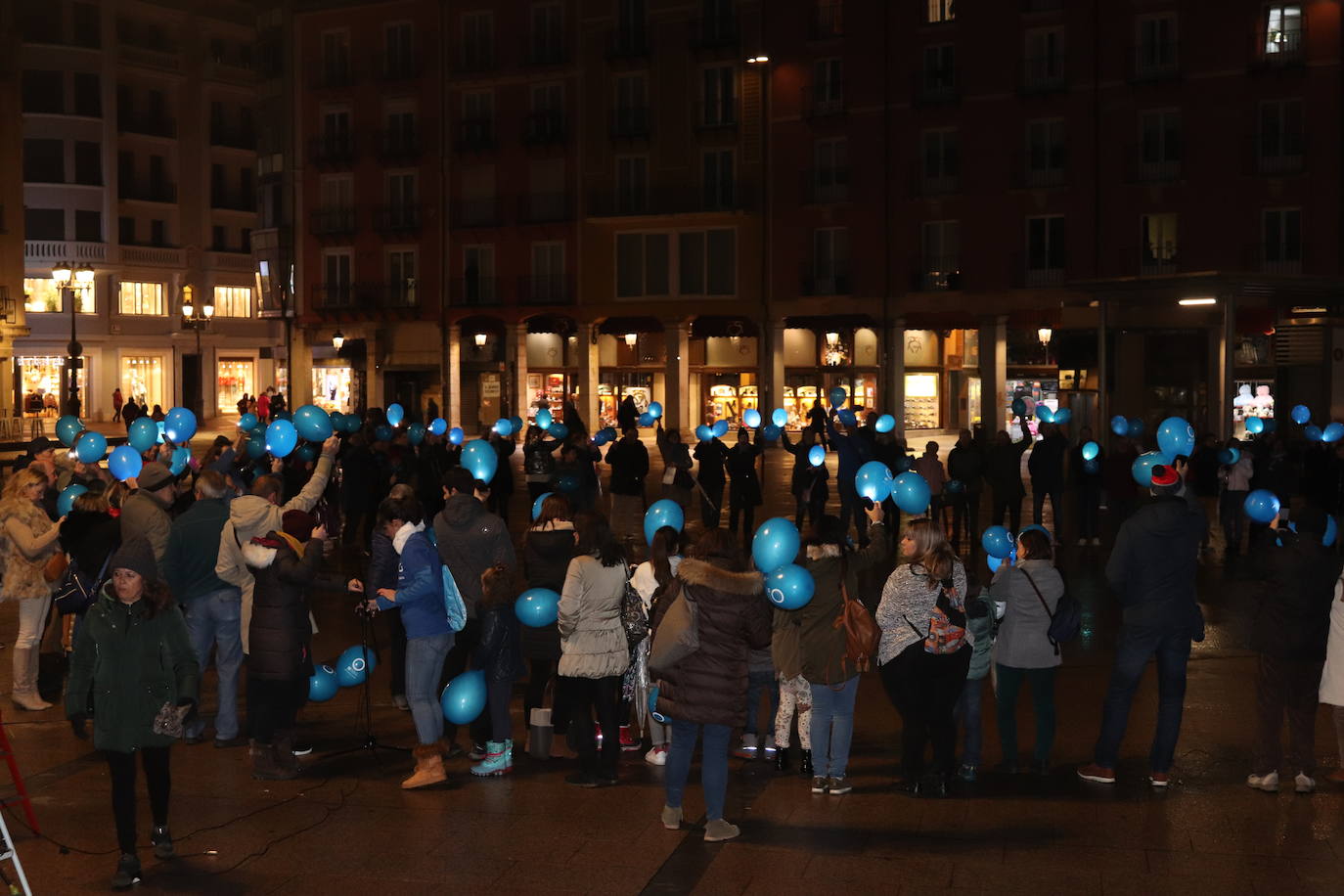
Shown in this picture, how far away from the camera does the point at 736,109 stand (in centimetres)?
4644

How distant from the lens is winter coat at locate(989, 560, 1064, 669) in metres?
8.56

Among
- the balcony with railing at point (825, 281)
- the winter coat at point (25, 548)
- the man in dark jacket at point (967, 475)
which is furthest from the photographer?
the balcony with railing at point (825, 281)

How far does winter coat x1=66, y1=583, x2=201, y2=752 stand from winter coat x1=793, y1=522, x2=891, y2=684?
328 cm

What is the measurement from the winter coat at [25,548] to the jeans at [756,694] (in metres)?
5.01

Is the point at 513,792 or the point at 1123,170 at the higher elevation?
the point at 1123,170

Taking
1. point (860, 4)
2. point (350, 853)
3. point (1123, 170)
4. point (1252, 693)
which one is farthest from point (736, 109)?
point (350, 853)

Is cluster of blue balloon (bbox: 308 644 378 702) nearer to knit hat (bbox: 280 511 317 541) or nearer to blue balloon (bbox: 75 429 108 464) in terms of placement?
knit hat (bbox: 280 511 317 541)

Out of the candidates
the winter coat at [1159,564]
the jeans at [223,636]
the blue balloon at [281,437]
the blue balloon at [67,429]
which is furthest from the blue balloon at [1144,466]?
the blue balloon at [67,429]

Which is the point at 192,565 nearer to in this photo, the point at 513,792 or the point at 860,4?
the point at 513,792

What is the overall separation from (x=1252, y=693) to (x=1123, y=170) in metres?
32.6

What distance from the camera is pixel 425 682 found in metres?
8.61

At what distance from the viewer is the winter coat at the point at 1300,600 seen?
8445 mm

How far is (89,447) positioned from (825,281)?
112ft

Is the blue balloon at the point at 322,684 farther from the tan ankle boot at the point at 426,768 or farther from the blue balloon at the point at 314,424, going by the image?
the blue balloon at the point at 314,424
